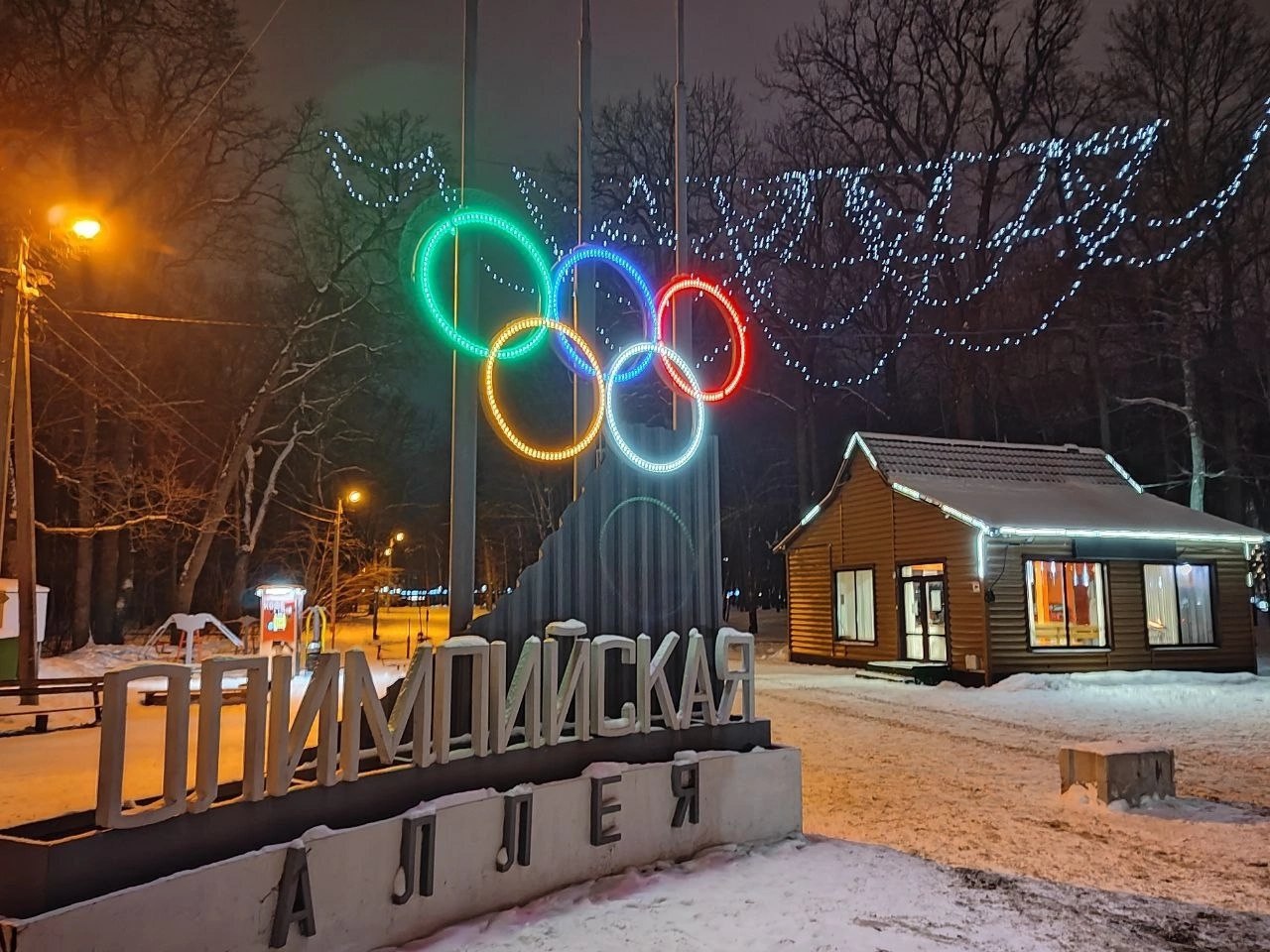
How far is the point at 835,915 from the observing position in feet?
17.5

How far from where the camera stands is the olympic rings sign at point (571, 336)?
21.0 ft

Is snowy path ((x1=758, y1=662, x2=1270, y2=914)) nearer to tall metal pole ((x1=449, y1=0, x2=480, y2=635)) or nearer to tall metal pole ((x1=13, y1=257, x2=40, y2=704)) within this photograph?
tall metal pole ((x1=449, y1=0, x2=480, y2=635))

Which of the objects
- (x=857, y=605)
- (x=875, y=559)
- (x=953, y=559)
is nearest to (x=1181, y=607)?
(x=953, y=559)

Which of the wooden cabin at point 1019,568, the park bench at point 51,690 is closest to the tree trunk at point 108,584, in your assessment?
the park bench at point 51,690

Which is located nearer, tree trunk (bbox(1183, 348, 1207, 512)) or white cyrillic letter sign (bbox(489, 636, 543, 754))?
white cyrillic letter sign (bbox(489, 636, 543, 754))

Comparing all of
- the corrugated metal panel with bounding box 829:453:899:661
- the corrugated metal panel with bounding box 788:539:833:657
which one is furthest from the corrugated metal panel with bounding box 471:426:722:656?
the corrugated metal panel with bounding box 788:539:833:657

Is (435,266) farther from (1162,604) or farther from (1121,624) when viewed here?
(1162,604)

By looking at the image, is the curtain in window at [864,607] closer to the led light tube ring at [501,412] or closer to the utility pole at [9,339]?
the led light tube ring at [501,412]

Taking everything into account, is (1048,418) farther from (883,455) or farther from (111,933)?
(111,933)

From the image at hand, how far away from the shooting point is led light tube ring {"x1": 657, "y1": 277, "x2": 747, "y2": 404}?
7875mm

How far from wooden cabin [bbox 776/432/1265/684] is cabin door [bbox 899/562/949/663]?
4cm

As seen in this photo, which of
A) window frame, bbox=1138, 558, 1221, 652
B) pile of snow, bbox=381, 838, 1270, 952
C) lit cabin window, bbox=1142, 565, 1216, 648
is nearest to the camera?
pile of snow, bbox=381, 838, 1270, 952

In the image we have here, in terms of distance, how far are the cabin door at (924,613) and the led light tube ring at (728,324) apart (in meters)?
12.4

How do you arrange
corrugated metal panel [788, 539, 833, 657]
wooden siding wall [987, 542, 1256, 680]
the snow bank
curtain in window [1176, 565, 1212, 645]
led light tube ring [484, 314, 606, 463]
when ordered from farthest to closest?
corrugated metal panel [788, 539, 833, 657]
curtain in window [1176, 565, 1212, 645]
wooden siding wall [987, 542, 1256, 680]
the snow bank
led light tube ring [484, 314, 606, 463]
